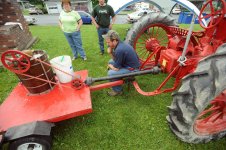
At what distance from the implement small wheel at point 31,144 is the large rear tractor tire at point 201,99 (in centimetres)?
156

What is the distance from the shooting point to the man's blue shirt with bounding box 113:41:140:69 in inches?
114

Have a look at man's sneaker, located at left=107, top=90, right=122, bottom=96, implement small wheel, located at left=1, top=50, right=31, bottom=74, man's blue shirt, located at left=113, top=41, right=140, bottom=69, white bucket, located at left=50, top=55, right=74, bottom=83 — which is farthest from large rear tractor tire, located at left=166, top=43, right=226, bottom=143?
implement small wheel, located at left=1, top=50, right=31, bottom=74

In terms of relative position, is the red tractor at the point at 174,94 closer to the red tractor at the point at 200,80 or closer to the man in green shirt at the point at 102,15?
the red tractor at the point at 200,80

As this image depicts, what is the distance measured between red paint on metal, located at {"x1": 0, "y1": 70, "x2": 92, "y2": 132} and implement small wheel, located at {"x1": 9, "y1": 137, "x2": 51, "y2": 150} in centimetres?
24

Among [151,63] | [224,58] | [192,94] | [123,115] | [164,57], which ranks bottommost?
[123,115]

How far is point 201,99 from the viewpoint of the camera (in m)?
1.65

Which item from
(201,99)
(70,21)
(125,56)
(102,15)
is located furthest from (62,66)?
(102,15)

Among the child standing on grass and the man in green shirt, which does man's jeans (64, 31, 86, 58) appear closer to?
the child standing on grass

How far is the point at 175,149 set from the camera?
228 centimetres

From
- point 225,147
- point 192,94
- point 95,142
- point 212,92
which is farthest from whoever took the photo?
point 95,142

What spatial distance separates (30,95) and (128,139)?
1650 millimetres

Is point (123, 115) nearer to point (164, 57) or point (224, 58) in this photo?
point (164, 57)

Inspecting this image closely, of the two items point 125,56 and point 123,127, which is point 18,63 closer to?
point 125,56

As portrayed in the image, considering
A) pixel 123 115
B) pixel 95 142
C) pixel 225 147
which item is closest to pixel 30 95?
pixel 95 142
